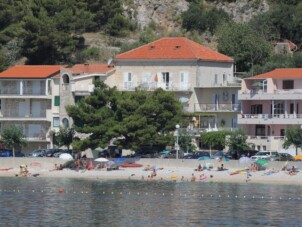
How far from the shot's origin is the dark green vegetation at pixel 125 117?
111750 mm

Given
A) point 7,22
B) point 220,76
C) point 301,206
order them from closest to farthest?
point 301,206, point 220,76, point 7,22

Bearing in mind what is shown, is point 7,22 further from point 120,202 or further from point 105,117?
point 120,202

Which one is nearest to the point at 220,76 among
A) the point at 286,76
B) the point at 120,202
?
the point at 286,76

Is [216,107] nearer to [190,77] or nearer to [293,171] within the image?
[190,77]

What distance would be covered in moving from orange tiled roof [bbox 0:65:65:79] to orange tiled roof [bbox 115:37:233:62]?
6.14 m

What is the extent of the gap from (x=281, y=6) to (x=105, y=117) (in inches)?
1725

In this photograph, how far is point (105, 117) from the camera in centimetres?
11319

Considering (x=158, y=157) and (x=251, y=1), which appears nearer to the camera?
(x=158, y=157)

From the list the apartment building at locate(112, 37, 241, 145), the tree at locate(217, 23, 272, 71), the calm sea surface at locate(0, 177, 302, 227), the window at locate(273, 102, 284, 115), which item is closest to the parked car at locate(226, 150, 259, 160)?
the window at locate(273, 102, 284, 115)

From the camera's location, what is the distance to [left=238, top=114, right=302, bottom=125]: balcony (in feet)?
380

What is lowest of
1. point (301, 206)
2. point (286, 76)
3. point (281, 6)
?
point (301, 206)

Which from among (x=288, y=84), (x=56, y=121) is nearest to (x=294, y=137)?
(x=288, y=84)

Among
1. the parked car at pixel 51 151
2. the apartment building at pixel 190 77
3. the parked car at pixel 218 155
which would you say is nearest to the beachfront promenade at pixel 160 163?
the parked car at pixel 218 155

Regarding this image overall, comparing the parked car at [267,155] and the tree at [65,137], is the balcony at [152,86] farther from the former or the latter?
the parked car at [267,155]
